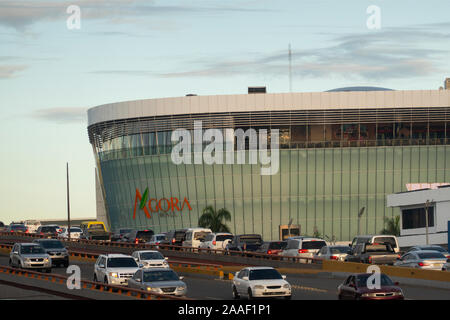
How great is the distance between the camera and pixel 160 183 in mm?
121938

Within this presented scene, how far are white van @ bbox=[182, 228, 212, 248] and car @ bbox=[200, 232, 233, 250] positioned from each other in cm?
113

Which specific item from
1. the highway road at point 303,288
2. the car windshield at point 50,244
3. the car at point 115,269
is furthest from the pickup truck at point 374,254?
the car windshield at point 50,244

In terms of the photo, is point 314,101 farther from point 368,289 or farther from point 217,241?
point 368,289

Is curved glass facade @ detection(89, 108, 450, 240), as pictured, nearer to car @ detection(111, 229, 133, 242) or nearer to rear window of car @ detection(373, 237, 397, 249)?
car @ detection(111, 229, 133, 242)

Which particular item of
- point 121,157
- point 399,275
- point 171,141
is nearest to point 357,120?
point 171,141

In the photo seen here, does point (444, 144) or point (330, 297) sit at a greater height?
point (444, 144)

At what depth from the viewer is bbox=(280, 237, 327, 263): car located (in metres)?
61.7

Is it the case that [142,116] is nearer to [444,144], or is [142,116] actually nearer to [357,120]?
[357,120]

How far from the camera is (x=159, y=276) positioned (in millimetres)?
38719

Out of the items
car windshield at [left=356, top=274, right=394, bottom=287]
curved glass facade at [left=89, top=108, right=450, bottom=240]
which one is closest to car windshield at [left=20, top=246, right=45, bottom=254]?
car windshield at [left=356, top=274, right=394, bottom=287]

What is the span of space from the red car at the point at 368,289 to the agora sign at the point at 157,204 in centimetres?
8489
